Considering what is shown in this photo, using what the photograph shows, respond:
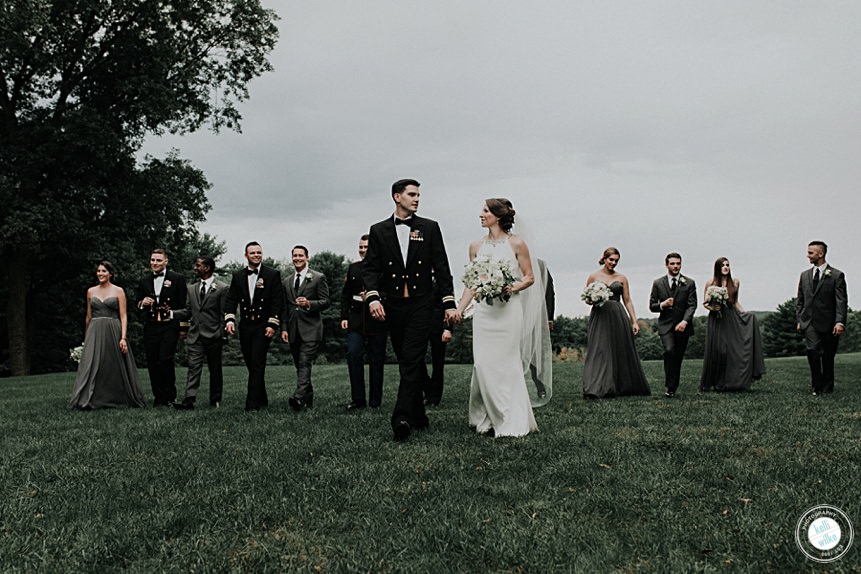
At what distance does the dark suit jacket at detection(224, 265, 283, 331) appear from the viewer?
34.5 ft

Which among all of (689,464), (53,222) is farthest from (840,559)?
(53,222)

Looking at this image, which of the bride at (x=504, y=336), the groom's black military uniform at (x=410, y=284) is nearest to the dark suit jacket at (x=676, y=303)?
the bride at (x=504, y=336)

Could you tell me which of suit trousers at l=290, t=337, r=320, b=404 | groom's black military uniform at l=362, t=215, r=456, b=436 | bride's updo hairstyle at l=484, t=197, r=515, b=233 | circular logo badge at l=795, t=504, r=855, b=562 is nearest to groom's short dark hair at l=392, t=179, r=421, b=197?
groom's black military uniform at l=362, t=215, r=456, b=436

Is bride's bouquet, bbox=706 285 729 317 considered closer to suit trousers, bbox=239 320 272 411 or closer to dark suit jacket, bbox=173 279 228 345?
suit trousers, bbox=239 320 272 411

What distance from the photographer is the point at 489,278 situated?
7.35 metres

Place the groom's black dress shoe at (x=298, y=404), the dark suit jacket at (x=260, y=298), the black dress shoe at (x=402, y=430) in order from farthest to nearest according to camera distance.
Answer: the dark suit jacket at (x=260, y=298) < the groom's black dress shoe at (x=298, y=404) < the black dress shoe at (x=402, y=430)

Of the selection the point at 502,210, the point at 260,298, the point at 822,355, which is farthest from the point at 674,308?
the point at 260,298

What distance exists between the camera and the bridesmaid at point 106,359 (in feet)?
39.2

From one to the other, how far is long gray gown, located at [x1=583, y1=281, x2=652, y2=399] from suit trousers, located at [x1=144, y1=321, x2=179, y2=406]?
276 inches

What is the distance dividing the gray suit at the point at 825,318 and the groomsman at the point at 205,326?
33.2 feet

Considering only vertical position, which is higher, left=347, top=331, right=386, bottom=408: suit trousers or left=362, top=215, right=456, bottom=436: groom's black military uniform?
left=362, top=215, right=456, bottom=436: groom's black military uniform

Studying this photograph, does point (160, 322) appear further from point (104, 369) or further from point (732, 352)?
point (732, 352)

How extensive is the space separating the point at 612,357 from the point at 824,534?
27.3 ft

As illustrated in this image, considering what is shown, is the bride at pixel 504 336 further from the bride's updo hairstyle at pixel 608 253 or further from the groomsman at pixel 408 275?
the bride's updo hairstyle at pixel 608 253
